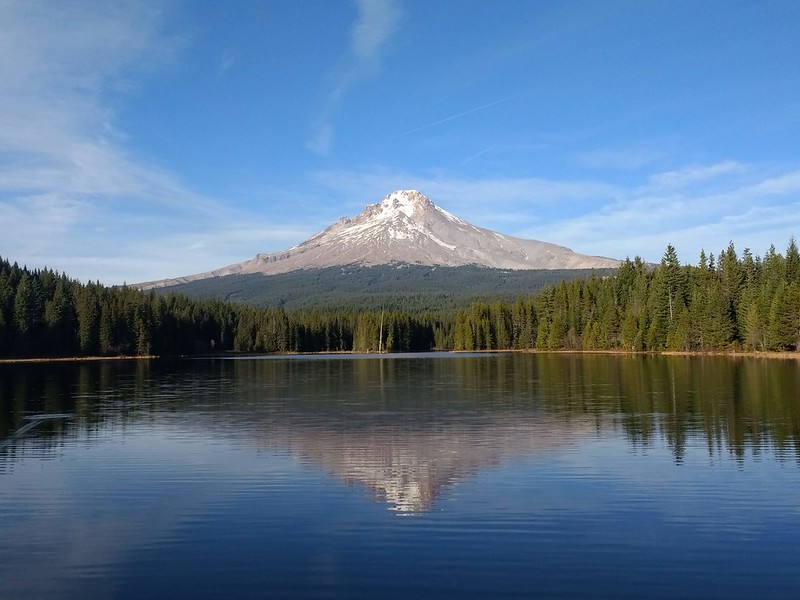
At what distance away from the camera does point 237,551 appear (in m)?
15.5

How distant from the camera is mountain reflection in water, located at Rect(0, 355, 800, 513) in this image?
26344 mm

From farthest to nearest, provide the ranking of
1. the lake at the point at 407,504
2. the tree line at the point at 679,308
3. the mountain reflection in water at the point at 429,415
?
the tree line at the point at 679,308 < the mountain reflection in water at the point at 429,415 < the lake at the point at 407,504

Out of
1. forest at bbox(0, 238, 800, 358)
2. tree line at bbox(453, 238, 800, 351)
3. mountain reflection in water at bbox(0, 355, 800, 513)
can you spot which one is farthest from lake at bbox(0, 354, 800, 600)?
forest at bbox(0, 238, 800, 358)

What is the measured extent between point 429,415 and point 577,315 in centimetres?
12053

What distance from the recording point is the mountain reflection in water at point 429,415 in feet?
86.4

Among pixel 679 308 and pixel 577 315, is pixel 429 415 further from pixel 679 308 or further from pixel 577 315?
pixel 577 315

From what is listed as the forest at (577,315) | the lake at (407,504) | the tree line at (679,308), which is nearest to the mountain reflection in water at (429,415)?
the lake at (407,504)

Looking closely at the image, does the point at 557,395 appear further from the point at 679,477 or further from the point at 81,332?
the point at 81,332

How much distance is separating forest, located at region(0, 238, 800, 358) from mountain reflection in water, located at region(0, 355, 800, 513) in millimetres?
44733

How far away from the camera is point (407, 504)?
63.5 ft

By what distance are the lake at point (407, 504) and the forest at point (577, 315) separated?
255 ft

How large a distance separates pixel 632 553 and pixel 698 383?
46.6 metres

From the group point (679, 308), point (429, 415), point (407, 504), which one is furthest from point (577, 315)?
point (407, 504)

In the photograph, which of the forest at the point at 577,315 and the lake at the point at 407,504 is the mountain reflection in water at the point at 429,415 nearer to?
the lake at the point at 407,504
